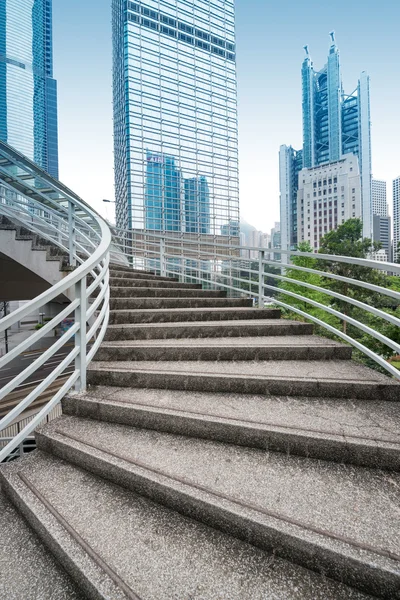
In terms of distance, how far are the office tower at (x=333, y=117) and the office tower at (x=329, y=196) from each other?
95.2 feet

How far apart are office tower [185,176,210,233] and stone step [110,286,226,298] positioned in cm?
3291

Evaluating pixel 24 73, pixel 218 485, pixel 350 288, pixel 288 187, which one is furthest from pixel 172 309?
pixel 288 187

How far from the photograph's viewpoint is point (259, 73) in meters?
48.7

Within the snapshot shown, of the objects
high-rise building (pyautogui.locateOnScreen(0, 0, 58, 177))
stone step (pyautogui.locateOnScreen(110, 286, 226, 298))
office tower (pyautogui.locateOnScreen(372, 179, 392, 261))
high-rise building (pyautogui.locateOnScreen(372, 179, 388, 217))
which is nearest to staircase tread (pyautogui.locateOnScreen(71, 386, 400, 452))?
stone step (pyautogui.locateOnScreen(110, 286, 226, 298))

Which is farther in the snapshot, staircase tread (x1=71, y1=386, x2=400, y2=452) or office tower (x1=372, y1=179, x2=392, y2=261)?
office tower (x1=372, y1=179, x2=392, y2=261)

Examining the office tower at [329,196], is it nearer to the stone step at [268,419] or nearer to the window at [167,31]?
the window at [167,31]

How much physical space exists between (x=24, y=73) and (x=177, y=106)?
264 feet

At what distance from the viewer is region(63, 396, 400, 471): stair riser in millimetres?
1608

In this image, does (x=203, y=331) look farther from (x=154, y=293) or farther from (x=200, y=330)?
(x=154, y=293)

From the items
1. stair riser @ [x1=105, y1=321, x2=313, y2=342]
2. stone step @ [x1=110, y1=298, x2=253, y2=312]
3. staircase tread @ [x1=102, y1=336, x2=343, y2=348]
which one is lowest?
staircase tread @ [x1=102, y1=336, x2=343, y2=348]

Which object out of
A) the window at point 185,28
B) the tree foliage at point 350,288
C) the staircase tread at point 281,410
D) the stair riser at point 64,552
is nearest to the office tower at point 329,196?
the tree foliage at point 350,288

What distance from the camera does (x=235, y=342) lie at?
10.4 ft

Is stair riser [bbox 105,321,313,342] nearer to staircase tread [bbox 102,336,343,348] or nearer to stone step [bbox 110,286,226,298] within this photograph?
staircase tread [bbox 102,336,343,348]

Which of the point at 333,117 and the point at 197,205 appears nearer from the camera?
the point at 197,205
